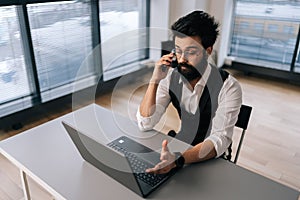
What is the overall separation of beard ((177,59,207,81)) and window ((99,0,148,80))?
64.7 inches

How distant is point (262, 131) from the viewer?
269 cm

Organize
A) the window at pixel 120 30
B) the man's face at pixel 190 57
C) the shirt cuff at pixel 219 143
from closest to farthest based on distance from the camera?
the shirt cuff at pixel 219 143, the man's face at pixel 190 57, the window at pixel 120 30

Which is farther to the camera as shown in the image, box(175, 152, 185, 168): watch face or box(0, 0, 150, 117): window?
box(0, 0, 150, 117): window

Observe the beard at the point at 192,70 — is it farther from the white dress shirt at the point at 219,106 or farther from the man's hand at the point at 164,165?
the man's hand at the point at 164,165

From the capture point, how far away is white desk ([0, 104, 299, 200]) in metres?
0.93

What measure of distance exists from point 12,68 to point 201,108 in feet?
6.63

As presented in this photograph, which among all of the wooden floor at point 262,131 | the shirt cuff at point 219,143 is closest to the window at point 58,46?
the wooden floor at point 262,131

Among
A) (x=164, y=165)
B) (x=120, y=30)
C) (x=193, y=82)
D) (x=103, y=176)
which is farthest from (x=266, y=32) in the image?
(x=103, y=176)

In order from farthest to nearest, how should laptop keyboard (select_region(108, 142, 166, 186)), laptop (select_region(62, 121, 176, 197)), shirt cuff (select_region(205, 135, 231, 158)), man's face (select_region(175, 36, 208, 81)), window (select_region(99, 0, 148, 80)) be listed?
window (select_region(99, 0, 148, 80)) → man's face (select_region(175, 36, 208, 81)) → shirt cuff (select_region(205, 135, 231, 158)) → laptop keyboard (select_region(108, 142, 166, 186)) → laptop (select_region(62, 121, 176, 197))

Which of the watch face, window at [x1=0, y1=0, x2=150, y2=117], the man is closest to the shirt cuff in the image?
the man

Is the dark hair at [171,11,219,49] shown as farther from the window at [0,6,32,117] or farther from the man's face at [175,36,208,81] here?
the window at [0,6,32,117]

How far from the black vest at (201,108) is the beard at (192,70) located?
0.11 ft

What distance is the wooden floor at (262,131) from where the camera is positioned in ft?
6.70

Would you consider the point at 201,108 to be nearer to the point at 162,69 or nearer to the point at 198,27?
the point at 162,69
